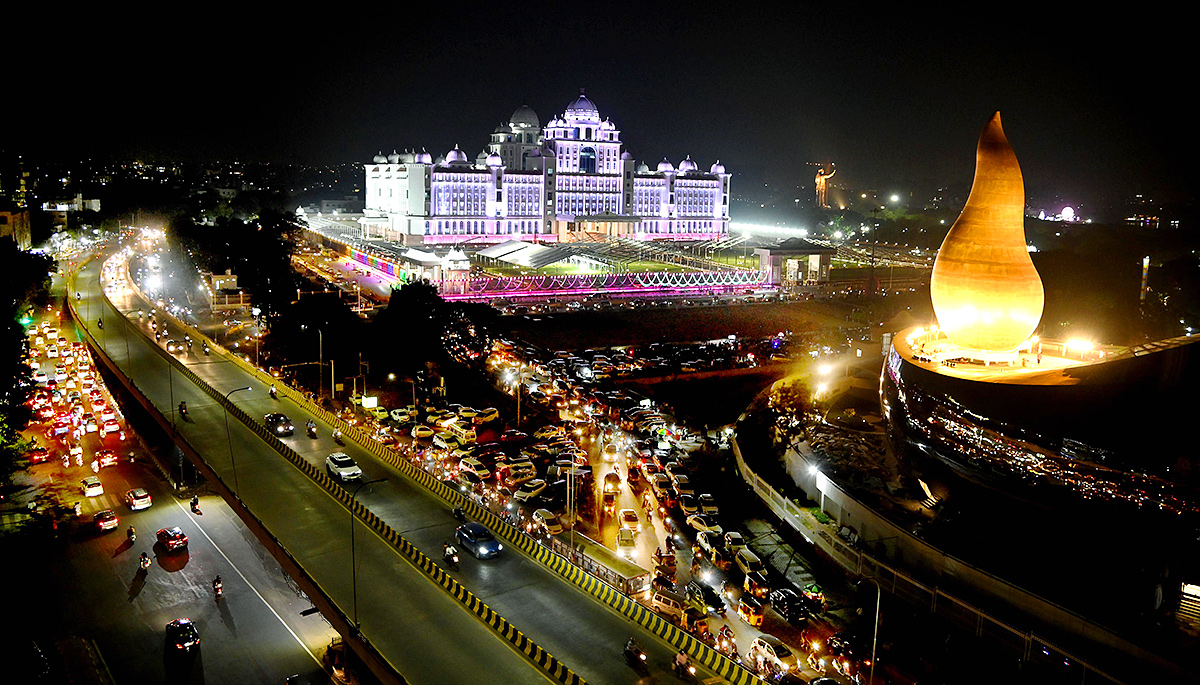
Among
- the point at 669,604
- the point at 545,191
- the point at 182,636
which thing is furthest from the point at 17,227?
the point at 669,604

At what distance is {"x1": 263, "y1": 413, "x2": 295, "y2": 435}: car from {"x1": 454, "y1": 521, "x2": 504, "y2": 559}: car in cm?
1023

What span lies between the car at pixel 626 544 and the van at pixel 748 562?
2.50m

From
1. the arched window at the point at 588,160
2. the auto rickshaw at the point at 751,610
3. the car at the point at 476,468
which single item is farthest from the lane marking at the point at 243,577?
the arched window at the point at 588,160

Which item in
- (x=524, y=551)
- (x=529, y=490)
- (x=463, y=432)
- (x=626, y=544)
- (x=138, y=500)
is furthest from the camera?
(x=463, y=432)

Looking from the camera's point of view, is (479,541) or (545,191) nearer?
(479,541)

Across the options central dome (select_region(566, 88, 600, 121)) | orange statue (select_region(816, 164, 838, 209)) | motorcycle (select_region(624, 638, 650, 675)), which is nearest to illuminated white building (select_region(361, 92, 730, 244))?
central dome (select_region(566, 88, 600, 121))

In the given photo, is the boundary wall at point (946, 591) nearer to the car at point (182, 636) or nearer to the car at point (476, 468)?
the car at point (476, 468)

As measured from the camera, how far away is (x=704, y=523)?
23234 millimetres

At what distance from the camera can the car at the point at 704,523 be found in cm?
2280

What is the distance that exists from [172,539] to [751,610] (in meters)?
14.3

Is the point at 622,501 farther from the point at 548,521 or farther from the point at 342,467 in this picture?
the point at 342,467

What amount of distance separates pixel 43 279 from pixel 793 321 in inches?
1697

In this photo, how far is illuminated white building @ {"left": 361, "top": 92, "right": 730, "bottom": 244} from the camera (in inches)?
3223

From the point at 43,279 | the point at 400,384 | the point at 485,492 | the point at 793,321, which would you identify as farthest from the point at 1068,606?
the point at 43,279
